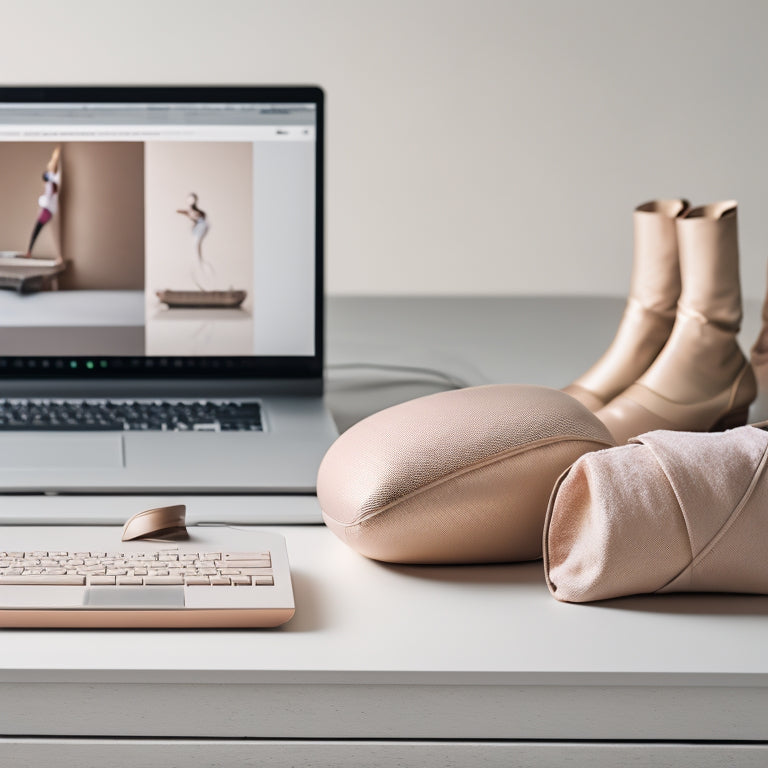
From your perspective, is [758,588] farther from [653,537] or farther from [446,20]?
[446,20]

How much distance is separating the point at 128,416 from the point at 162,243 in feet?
0.59

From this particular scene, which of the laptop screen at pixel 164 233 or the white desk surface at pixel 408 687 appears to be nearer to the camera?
the white desk surface at pixel 408 687

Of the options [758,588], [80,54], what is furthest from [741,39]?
[758,588]

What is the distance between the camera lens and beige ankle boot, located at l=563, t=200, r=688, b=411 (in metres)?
0.76

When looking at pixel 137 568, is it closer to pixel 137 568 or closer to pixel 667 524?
pixel 137 568

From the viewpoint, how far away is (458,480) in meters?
0.50

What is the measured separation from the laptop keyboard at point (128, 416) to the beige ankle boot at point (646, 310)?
0.89 ft

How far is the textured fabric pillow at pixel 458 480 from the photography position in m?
0.50

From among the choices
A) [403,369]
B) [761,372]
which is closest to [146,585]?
[761,372]

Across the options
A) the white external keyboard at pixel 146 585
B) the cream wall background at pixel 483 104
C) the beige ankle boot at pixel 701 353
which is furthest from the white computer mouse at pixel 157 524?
the cream wall background at pixel 483 104

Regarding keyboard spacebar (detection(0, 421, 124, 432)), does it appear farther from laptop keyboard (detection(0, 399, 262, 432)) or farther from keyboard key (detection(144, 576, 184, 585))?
keyboard key (detection(144, 576, 184, 585))

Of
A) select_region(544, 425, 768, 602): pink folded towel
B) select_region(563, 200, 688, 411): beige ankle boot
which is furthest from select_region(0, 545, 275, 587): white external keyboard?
select_region(563, 200, 688, 411): beige ankle boot

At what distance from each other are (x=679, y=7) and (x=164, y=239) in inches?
67.9

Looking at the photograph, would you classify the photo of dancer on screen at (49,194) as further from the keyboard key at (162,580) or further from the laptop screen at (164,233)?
the keyboard key at (162,580)
